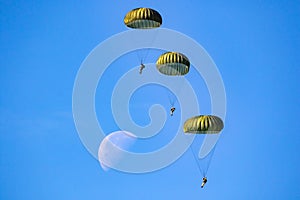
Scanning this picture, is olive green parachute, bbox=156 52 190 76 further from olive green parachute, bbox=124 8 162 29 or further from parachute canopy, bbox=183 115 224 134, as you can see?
parachute canopy, bbox=183 115 224 134

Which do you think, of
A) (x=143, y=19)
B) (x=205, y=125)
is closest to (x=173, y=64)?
(x=143, y=19)

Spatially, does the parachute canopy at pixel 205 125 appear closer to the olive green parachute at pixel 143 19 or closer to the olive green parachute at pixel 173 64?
the olive green parachute at pixel 173 64

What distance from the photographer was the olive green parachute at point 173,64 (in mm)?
50825

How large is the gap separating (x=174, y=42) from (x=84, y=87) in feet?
52.7

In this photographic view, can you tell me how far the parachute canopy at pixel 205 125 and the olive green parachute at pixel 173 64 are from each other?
6792 millimetres

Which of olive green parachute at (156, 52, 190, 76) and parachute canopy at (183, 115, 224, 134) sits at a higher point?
olive green parachute at (156, 52, 190, 76)

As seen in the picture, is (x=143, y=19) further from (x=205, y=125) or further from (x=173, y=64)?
(x=205, y=125)

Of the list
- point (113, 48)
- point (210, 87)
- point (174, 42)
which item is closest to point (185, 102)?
point (210, 87)

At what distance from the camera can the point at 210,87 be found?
67125 millimetres

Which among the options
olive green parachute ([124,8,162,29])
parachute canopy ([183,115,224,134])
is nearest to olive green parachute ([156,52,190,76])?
olive green parachute ([124,8,162,29])

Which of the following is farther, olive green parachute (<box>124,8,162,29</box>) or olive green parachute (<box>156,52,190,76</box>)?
olive green parachute (<box>156,52,190,76</box>)

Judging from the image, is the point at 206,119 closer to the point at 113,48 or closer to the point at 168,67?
the point at 168,67

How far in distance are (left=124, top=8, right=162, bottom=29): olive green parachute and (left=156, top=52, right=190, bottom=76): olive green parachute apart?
12.8ft

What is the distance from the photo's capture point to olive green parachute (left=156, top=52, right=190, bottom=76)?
167 feet
